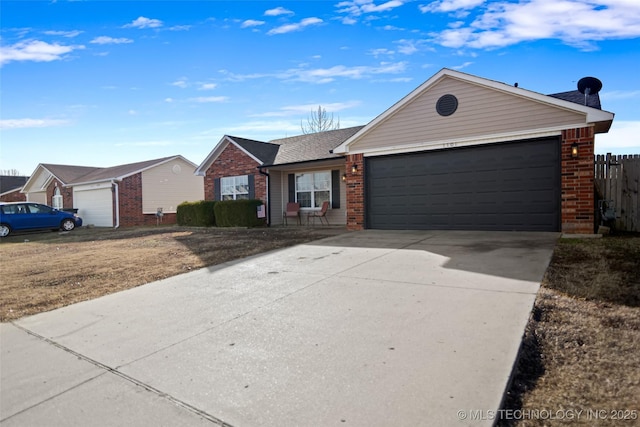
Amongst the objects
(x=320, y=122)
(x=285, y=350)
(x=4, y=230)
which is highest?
(x=320, y=122)

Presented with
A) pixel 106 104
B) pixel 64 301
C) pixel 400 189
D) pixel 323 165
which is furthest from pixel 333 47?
pixel 64 301

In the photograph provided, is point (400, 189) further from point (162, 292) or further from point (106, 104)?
point (106, 104)

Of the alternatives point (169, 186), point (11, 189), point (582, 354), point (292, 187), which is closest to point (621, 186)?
point (582, 354)

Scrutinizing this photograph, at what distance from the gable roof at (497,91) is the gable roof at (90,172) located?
1549 centimetres

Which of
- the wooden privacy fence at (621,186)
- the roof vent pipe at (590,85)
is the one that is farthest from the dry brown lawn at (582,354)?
the roof vent pipe at (590,85)

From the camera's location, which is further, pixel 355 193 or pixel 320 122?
pixel 320 122

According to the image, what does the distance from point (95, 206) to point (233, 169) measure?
39.2ft

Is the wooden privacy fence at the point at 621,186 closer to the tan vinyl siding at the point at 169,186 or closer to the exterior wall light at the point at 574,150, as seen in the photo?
the exterior wall light at the point at 574,150

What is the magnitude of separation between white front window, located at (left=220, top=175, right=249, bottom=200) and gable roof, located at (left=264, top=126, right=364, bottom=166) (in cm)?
195

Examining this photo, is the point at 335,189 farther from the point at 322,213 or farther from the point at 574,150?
the point at 574,150

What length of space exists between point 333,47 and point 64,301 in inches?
414

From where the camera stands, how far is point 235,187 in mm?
16500

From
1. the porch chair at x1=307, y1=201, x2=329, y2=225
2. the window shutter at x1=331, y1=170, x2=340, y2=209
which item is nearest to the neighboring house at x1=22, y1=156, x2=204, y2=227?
the porch chair at x1=307, y1=201, x2=329, y2=225

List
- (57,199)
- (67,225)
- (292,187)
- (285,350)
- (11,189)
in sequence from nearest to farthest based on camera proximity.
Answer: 1. (285,350)
2. (292,187)
3. (67,225)
4. (57,199)
5. (11,189)
